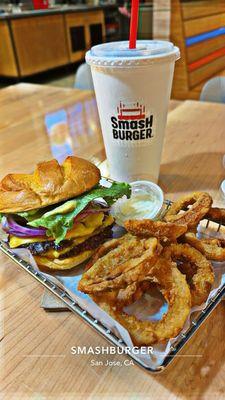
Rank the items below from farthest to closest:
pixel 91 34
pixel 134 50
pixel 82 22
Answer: pixel 91 34, pixel 82 22, pixel 134 50

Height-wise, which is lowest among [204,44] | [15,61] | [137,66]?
[15,61]

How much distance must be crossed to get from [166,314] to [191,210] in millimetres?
251

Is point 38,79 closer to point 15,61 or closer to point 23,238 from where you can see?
point 15,61

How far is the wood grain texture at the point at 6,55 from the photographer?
504 cm

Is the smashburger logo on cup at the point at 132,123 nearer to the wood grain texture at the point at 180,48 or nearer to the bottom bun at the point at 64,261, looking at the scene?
the bottom bun at the point at 64,261

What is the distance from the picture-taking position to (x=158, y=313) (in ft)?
1.83

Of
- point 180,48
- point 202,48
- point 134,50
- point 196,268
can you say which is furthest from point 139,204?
point 202,48

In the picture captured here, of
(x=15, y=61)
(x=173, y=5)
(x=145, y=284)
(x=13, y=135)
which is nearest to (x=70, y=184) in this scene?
(x=145, y=284)

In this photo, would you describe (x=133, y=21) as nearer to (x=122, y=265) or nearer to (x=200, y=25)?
(x=122, y=265)

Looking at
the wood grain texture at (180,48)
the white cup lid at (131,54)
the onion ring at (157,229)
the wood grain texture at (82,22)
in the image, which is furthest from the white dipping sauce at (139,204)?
the wood grain texture at (82,22)

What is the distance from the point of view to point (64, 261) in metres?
0.66

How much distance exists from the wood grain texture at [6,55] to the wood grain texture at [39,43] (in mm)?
99

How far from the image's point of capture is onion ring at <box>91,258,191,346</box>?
0.49m

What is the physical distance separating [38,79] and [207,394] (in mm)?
6270
